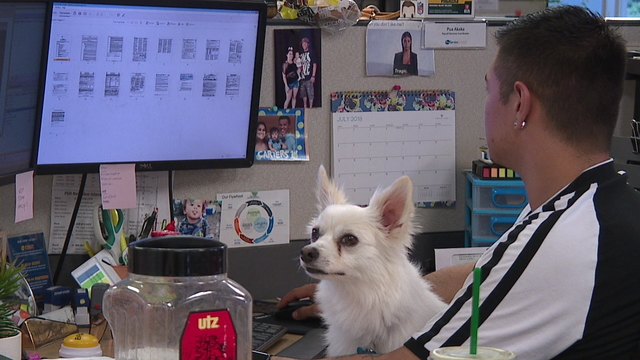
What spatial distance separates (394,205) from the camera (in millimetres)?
1573

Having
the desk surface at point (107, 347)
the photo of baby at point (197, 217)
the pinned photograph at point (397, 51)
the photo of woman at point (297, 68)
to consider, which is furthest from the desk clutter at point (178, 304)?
the pinned photograph at point (397, 51)

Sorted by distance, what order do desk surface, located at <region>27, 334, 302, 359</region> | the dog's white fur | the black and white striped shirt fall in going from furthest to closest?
the dog's white fur < desk surface, located at <region>27, 334, 302, 359</region> < the black and white striped shirt

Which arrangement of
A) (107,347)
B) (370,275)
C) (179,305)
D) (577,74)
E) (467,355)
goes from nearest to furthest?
(467,355) < (179,305) < (577,74) < (107,347) < (370,275)

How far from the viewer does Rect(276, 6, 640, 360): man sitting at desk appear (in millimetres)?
1041

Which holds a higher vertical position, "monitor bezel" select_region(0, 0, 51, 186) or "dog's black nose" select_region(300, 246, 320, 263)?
"monitor bezel" select_region(0, 0, 51, 186)

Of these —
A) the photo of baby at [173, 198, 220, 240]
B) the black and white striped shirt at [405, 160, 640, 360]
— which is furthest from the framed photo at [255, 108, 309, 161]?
the black and white striped shirt at [405, 160, 640, 360]

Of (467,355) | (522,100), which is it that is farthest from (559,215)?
(467,355)

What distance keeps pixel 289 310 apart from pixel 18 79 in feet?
2.41

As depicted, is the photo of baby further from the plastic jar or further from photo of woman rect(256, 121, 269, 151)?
the plastic jar

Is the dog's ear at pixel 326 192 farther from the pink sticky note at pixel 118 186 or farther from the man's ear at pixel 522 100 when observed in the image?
the man's ear at pixel 522 100

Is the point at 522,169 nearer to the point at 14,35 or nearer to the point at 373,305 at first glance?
the point at 373,305

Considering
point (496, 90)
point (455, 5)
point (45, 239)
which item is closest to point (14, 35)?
point (45, 239)

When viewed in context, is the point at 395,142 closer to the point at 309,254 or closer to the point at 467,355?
the point at 309,254

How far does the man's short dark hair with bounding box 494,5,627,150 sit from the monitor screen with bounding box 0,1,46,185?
856 mm
